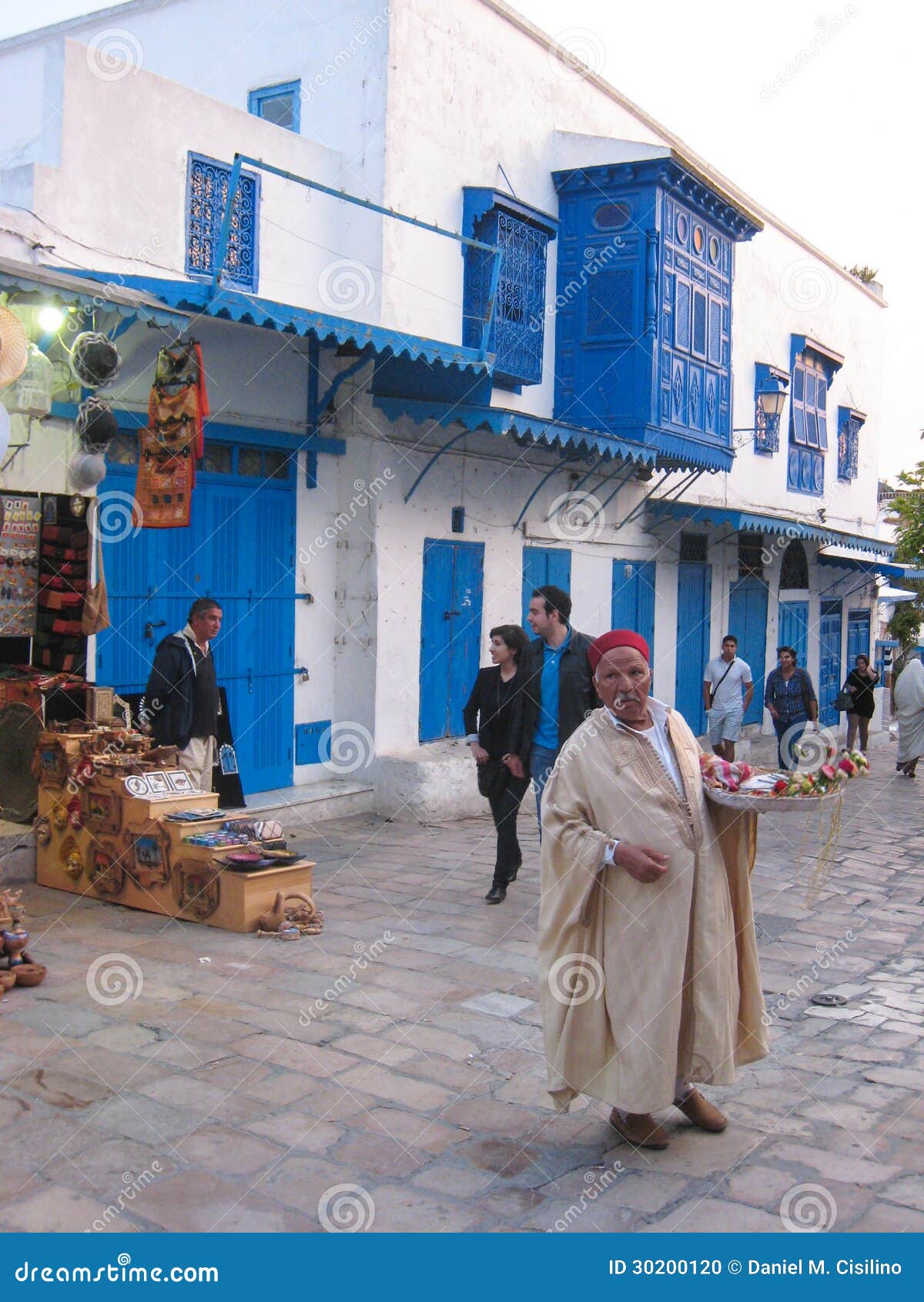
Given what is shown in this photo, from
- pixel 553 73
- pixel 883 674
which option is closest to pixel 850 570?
pixel 883 674

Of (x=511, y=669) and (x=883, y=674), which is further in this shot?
(x=883, y=674)

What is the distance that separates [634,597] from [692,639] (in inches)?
79.2

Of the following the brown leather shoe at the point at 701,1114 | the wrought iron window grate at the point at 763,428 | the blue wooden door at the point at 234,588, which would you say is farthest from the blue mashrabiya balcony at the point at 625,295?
the brown leather shoe at the point at 701,1114

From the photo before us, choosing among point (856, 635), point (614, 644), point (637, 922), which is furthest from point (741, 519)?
point (637, 922)

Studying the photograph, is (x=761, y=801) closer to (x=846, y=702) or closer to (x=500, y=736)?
(x=500, y=736)

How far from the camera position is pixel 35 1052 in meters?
4.59

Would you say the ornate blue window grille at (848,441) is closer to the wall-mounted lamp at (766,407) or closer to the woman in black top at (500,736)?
the wall-mounted lamp at (766,407)

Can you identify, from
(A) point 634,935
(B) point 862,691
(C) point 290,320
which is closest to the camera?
(A) point 634,935

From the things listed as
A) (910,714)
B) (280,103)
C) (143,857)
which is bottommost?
(143,857)

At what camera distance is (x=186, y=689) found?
Result: 7168 mm

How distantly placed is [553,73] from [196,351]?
7.52m

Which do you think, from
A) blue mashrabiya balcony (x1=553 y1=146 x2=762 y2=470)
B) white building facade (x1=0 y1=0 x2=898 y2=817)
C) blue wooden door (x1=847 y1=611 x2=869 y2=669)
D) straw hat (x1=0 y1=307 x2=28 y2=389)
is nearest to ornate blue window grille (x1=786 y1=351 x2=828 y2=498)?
blue wooden door (x1=847 y1=611 x2=869 y2=669)

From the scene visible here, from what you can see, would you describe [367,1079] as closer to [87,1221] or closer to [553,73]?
[87,1221]

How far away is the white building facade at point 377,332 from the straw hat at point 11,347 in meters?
0.17
